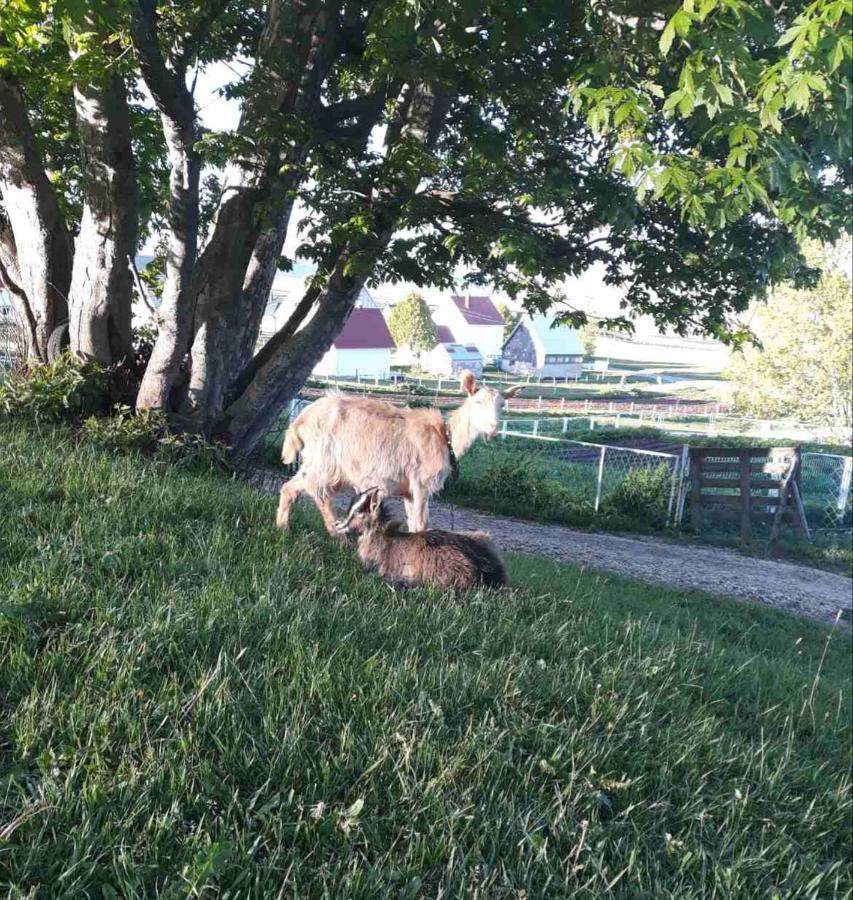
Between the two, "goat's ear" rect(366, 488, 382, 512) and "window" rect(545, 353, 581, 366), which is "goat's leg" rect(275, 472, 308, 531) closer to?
"goat's ear" rect(366, 488, 382, 512)

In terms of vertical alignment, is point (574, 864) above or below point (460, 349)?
below

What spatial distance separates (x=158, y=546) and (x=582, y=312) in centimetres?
706

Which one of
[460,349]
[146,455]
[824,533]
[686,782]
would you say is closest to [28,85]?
[146,455]

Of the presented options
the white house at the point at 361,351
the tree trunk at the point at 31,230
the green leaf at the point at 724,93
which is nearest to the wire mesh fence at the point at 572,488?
the tree trunk at the point at 31,230

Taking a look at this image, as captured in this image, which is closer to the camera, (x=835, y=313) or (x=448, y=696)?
(x=448, y=696)

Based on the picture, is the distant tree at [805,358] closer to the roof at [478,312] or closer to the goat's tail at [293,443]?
the goat's tail at [293,443]

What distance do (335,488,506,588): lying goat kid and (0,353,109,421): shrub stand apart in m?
4.76

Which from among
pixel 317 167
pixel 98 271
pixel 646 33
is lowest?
pixel 98 271

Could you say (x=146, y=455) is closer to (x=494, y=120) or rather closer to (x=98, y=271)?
(x=98, y=271)

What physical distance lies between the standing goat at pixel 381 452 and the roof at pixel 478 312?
73133 millimetres

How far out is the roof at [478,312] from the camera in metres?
79.6

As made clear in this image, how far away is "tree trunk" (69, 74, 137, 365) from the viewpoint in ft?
28.9

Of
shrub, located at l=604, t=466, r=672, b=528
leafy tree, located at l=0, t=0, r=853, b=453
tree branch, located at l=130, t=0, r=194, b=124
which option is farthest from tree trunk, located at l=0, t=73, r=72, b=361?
shrub, located at l=604, t=466, r=672, b=528

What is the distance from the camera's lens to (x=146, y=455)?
27.4ft
